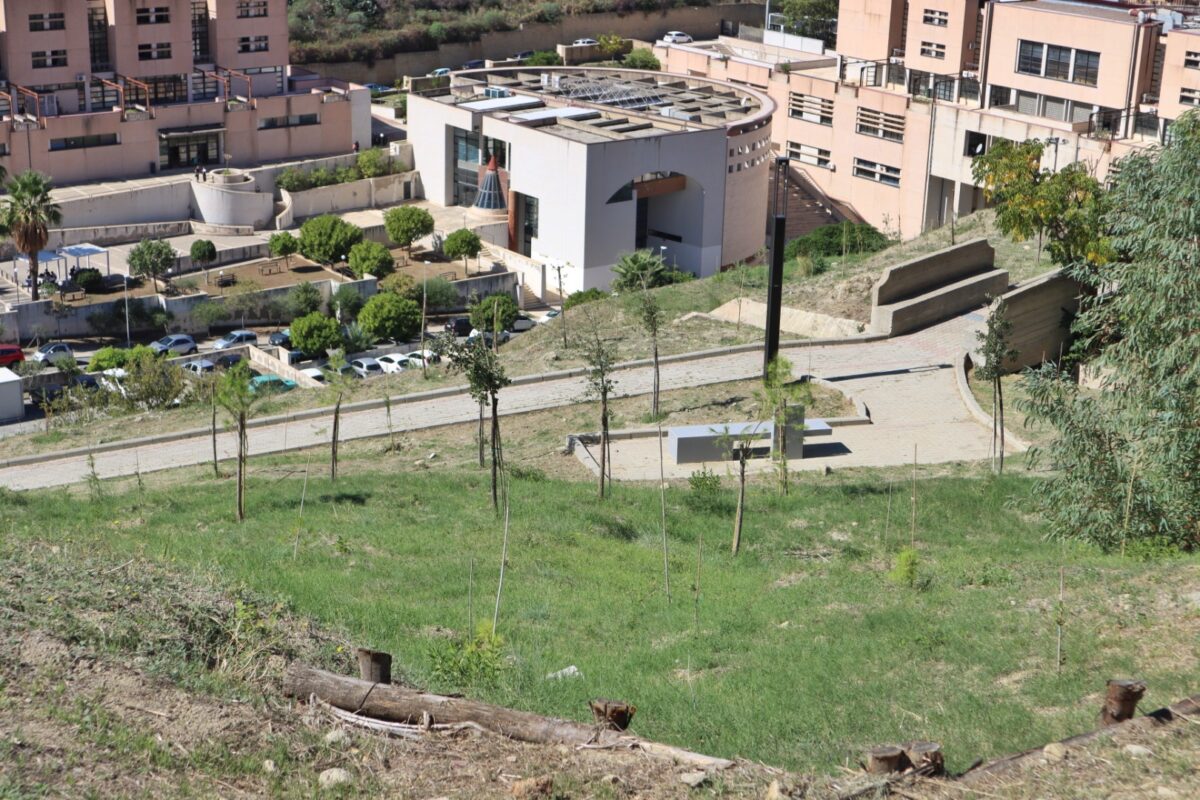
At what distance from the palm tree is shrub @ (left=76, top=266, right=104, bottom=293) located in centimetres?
137

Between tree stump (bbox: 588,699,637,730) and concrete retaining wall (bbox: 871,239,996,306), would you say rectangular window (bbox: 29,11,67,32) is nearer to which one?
concrete retaining wall (bbox: 871,239,996,306)

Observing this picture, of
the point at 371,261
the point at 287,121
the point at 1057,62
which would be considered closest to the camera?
the point at 371,261

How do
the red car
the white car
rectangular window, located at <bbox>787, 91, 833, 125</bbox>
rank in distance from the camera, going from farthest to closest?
rectangular window, located at <bbox>787, 91, 833, 125</bbox> < the red car < the white car

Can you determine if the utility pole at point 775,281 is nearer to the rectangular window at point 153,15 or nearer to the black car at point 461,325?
the black car at point 461,325

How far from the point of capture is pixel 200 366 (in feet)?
132

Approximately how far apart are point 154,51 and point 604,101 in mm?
18055

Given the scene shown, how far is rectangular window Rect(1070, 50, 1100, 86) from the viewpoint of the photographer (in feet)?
165

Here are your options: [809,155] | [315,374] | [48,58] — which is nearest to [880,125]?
[809,155]

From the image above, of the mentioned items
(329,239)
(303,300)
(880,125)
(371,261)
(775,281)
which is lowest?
(303,300)

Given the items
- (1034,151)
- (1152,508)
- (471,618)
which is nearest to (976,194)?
(1034,151)

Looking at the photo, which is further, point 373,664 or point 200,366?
point 200,366

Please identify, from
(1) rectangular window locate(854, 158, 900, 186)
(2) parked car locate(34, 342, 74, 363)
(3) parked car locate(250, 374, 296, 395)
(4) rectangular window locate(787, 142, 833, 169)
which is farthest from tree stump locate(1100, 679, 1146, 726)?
(4) rectangular window locate(787, 142, 833, 169)

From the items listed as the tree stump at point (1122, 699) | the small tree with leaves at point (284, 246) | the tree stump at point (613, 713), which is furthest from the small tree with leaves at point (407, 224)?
the tree stump at point (1122, 699)

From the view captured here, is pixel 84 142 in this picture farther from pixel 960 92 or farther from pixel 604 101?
pixel 960 92
